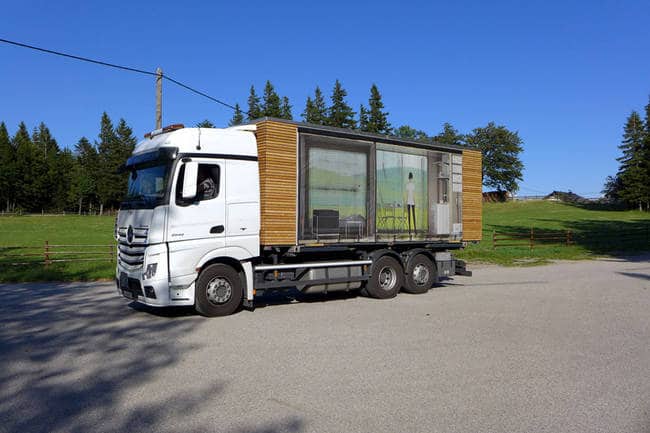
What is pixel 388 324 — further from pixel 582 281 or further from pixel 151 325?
pixel 582 281

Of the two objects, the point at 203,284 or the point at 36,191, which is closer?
the point at 203,284

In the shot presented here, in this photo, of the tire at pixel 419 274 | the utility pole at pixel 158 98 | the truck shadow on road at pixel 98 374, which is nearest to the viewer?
the truck shadow on road at pixel 98 374

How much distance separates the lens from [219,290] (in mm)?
9680

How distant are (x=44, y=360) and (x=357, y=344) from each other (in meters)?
3.94

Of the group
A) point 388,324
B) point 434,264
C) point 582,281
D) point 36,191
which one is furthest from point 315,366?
point 36,191

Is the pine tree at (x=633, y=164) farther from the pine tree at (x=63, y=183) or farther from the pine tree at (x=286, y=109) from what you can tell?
the pine tree at (x=63, y=183)

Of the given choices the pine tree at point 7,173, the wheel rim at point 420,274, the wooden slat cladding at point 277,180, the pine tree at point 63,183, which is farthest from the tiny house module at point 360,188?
the pine tree at point 63,183

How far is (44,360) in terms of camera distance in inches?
265

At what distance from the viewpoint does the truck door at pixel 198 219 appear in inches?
358

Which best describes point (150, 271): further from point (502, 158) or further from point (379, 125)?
point (502, 158)

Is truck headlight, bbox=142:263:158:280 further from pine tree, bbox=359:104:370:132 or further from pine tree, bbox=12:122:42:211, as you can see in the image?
pine tree, bbox=12:122:42:211

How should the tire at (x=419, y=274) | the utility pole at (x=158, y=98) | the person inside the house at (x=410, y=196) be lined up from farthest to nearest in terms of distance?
the utility pole at (x=158, y=98)
the tire at (x=419, y=274)
the person inside the house at (x=410, y=196)

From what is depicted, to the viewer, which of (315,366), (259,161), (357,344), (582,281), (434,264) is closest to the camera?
(315,366)

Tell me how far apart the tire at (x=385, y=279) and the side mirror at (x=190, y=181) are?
440 cm
